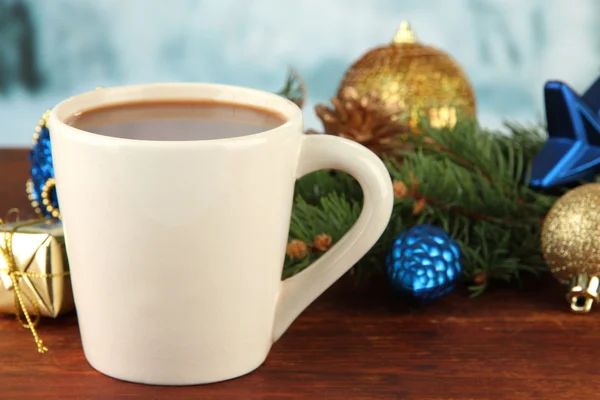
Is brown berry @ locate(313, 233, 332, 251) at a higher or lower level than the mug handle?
lower

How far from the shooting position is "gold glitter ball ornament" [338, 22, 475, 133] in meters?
0.83

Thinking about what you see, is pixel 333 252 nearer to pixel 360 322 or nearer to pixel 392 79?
pixel 360 322

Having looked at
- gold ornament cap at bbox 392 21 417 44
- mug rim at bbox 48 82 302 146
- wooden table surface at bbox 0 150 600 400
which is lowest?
wooden table surface at bbox 0 150 600 400

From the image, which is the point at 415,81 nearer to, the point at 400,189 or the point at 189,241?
the point at 400,189

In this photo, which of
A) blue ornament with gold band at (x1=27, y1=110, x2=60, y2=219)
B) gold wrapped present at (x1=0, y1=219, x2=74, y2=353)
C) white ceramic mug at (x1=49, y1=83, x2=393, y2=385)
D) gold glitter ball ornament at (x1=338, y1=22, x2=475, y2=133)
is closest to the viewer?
white ceramic mug at (x1=49, y1=83, x2=393, y2=385)

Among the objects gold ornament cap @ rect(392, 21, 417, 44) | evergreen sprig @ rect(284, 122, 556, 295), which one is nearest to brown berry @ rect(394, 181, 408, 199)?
evergreen sprig @ rect(284, 122, 556, 295)

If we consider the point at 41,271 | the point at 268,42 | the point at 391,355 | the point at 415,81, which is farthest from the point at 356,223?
the point at 268,42

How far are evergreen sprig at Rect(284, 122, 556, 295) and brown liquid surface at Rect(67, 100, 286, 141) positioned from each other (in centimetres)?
10

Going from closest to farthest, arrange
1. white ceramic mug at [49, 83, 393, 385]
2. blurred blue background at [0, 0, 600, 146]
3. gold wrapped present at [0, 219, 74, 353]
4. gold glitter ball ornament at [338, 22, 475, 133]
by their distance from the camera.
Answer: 1. white ceramic mug at [49, 83, 393, 385]
2. gold wrapped present at [0, 219, 74, 353]
3. gold glitter ball ornament at [338, 22, 475, 133]
4. blurred blue background at [0, 0, 600, 146]

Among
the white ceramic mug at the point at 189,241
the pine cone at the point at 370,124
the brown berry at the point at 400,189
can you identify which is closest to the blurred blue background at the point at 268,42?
the pine cone at the point at 370,124

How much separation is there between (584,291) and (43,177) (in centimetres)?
40

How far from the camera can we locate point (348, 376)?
0.47 metres

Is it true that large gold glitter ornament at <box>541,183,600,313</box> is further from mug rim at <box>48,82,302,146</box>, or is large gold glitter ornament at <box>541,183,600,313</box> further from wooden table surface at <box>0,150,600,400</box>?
mug rim at <box>48,82,302,146</box>

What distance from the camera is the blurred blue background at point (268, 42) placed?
1687 millimetres
